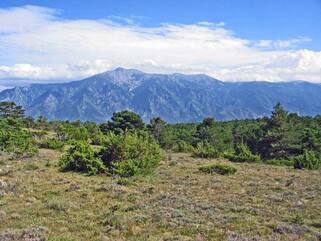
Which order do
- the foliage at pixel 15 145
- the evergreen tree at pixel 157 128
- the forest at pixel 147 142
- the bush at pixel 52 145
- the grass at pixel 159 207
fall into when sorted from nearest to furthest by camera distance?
the grass at pixel 159 207
the forest at pixel 147 142
the foliage at pixel 15 145
the bush at pixel 52 145
the evergreen tree at pixel 157 128

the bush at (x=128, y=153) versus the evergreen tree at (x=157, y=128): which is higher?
the bush at (x=128, y=153)

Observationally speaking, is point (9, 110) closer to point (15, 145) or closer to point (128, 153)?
point (15, 145)

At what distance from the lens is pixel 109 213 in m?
15.7

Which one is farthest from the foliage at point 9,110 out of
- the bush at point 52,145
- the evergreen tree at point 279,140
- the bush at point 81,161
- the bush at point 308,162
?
the bush at point 308,162

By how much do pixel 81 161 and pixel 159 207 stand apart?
1255cm

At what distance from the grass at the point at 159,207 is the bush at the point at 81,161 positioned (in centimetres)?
132

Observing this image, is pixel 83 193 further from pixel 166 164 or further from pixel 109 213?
pixel 166 164

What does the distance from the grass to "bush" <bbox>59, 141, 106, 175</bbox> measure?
132 cm


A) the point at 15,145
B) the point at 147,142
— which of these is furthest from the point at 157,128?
the point at 147,142

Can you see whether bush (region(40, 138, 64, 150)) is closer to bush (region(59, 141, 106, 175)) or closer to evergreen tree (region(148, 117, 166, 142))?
bush (region(59, 141, 106, 175))

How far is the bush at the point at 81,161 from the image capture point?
91.0ft

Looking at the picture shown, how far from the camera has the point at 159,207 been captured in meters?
16.8

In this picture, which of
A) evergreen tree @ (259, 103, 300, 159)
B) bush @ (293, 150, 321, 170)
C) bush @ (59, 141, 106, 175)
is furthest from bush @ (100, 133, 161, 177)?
evergreen tree @ (259, 103, 300, 159)

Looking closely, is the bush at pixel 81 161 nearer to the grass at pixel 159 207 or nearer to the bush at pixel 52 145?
the grass at pixel 159 207
